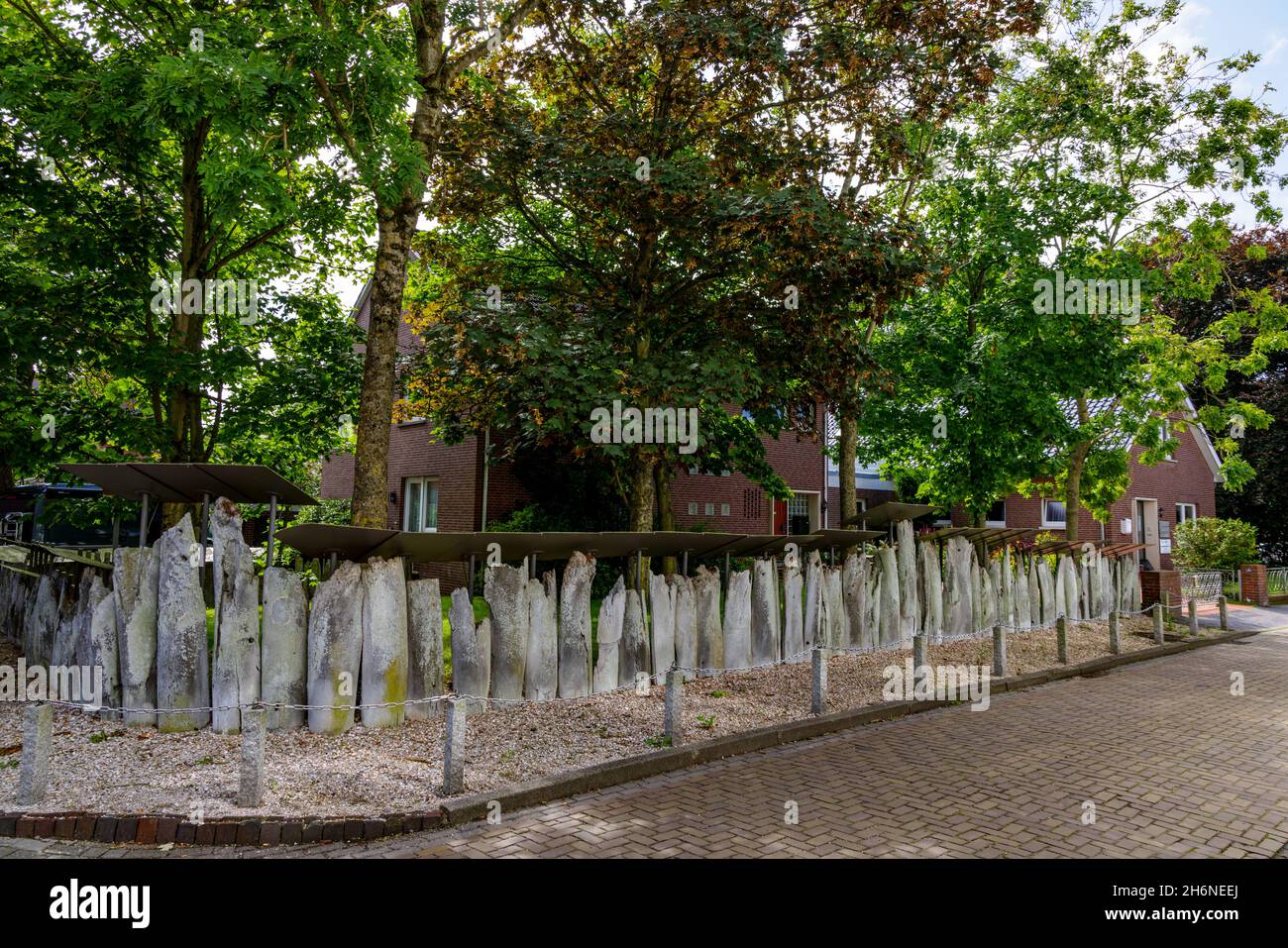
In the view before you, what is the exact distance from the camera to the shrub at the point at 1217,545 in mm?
24750

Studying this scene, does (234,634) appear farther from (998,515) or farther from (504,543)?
(998,515)

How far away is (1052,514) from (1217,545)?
5779mm

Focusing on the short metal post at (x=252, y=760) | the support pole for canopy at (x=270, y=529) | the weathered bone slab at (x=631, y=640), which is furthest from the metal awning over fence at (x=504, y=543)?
the short metal post at (x=252, y=760)

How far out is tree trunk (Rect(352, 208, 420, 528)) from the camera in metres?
8.98

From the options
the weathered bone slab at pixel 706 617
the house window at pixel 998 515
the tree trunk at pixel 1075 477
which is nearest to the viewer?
the weathered bone slab at pixel 706 617

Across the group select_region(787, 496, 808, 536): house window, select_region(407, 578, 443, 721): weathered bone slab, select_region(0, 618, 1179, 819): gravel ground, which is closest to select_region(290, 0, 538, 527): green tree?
select_region(407, 578, 443, 721): weathered bone slab

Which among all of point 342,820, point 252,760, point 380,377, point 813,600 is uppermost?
point 380,377

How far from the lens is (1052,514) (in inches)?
1187

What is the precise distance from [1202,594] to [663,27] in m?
23.0

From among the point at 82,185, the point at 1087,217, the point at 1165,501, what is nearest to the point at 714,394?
the point at 82,185

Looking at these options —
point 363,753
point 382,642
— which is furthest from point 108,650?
point 363,753

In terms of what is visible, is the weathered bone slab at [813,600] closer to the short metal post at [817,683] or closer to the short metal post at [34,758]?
the short metal post at [817,683]

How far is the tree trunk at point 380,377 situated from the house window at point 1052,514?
1056 inches

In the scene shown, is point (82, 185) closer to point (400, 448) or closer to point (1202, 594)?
point (400, 448)
